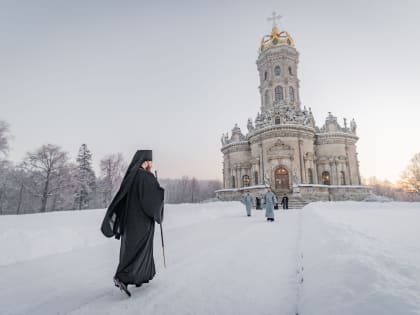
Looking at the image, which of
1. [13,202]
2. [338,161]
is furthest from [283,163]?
[13,202]

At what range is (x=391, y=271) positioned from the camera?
7.10 feet

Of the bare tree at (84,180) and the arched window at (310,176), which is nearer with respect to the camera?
the arched window at (310,176)

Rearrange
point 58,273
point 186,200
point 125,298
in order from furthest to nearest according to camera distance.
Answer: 1. point 186,200
2. point 58,273
3. point 125,298

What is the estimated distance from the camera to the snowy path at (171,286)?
2.81 m

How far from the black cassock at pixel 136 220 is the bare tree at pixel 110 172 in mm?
39618

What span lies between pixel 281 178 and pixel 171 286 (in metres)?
33.0

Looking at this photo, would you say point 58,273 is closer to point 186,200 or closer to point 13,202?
point 13,202

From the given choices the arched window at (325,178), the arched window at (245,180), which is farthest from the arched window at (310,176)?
the arched window at (245,180)

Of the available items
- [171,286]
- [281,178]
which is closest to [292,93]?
[281,178]

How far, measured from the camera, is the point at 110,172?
41469 mm

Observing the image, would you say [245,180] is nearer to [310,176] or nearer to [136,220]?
[310,176]

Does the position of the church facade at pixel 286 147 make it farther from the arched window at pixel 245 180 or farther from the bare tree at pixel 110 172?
the bare tree at pixel 110 172

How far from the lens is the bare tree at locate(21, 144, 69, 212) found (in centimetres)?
3044

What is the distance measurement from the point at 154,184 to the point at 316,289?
2687 mm
